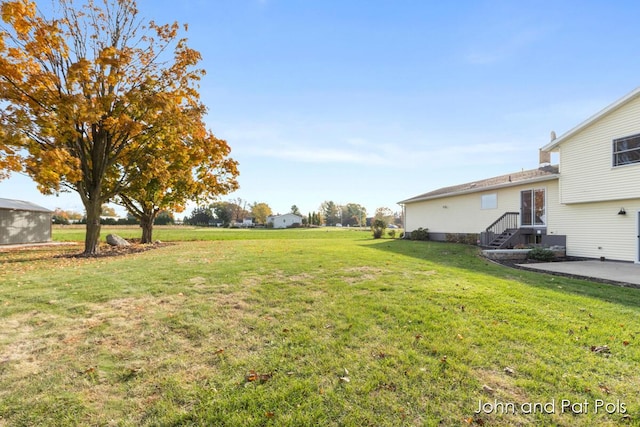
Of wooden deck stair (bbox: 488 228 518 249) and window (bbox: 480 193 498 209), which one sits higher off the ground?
window (bbox: 480 193 498 209)

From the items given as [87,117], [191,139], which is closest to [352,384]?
[87,117]

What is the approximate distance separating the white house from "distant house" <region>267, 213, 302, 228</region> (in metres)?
62.6

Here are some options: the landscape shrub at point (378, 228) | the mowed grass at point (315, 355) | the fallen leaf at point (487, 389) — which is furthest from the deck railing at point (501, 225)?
the fallen leaf at point (487, 389)

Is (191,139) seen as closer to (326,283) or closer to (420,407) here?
(326,283)

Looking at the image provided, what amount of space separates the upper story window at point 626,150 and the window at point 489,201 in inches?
236

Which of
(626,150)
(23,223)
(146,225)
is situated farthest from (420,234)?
(23,223)

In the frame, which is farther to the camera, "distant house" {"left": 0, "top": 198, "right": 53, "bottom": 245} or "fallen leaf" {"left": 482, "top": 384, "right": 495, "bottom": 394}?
"distant house" {"left": 0, "top": 198, "right": 53, "bottom": 245}

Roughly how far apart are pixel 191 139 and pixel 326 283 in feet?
43.4

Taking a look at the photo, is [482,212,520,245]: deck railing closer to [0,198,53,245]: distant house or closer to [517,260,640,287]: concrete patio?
[517,260,640,287]: concrete patio

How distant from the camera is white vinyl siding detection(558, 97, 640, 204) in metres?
11.0

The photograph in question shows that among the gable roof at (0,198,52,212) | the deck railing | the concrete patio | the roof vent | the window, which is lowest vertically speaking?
the concrete patio

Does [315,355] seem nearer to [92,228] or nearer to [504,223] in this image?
[92,228]

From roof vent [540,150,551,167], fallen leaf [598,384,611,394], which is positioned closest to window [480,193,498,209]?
roof vent [540,150,551,167]

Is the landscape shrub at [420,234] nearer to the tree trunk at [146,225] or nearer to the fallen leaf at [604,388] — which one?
the tree trunk at [146,225]
